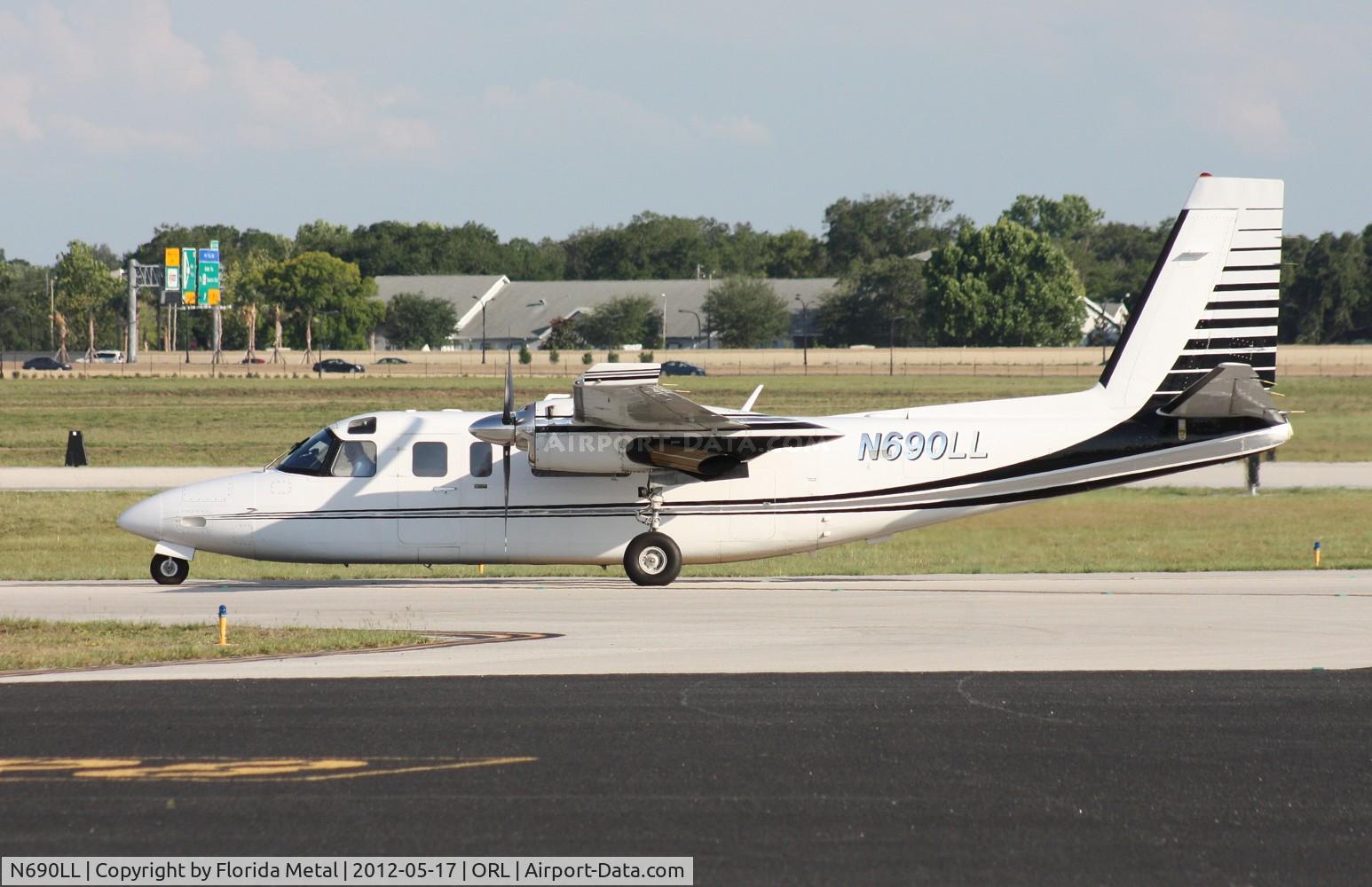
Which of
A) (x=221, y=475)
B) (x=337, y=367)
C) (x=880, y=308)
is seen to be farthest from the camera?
(x=880, y=308)

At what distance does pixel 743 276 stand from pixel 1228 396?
128423 mm

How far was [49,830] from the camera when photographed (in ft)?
27.0

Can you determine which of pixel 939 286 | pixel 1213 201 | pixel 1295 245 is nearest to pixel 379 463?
pixel 1213 201

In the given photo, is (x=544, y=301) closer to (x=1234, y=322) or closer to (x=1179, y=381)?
(x=1179, y=381)

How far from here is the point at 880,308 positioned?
135 m

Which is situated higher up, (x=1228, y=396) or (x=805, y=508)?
(x=1228, y=396)

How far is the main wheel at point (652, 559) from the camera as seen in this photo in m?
20.7

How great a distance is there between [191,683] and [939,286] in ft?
379

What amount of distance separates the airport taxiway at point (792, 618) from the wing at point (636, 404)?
7.80ft

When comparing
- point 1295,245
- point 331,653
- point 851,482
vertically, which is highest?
point 1295,245

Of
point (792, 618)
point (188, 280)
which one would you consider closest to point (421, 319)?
point (188, 280)

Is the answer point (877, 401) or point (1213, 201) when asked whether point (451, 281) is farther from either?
point (1213, 201)

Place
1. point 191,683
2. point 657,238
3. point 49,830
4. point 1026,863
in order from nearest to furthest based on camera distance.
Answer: point 1026,863 < point 49,830 < point 191,683 < point 657,238

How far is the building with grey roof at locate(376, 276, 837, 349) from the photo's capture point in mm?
140875
